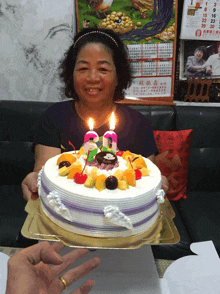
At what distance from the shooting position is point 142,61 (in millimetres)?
Answer: 2645

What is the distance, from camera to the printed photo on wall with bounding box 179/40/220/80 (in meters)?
2.65

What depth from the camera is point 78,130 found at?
67.4 inches

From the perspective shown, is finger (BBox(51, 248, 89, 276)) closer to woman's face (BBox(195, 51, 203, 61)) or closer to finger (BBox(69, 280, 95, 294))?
finger (BBox(69, 280, 95, 294))

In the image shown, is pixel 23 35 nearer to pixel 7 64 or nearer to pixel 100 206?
pixel 7 64

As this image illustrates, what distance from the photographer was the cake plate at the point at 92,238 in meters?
0.92

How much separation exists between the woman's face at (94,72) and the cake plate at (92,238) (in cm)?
83

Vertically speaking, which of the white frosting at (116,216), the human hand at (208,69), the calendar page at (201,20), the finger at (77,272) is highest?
the calendar page at (201,20)

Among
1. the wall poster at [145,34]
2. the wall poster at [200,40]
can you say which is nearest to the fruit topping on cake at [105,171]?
the wall poster at [145,34]

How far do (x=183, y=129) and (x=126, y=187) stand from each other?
1.59m

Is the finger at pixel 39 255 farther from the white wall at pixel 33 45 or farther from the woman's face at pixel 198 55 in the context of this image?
the woman's face at pixel 198 55

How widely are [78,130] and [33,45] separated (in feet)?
4.63

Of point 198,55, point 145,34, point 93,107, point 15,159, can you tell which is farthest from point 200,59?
point 15,159

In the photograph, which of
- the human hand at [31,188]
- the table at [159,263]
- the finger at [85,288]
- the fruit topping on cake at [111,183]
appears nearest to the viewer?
the finger at [85,288]

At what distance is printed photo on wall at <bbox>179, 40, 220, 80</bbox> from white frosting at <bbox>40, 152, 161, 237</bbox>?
2.08m
